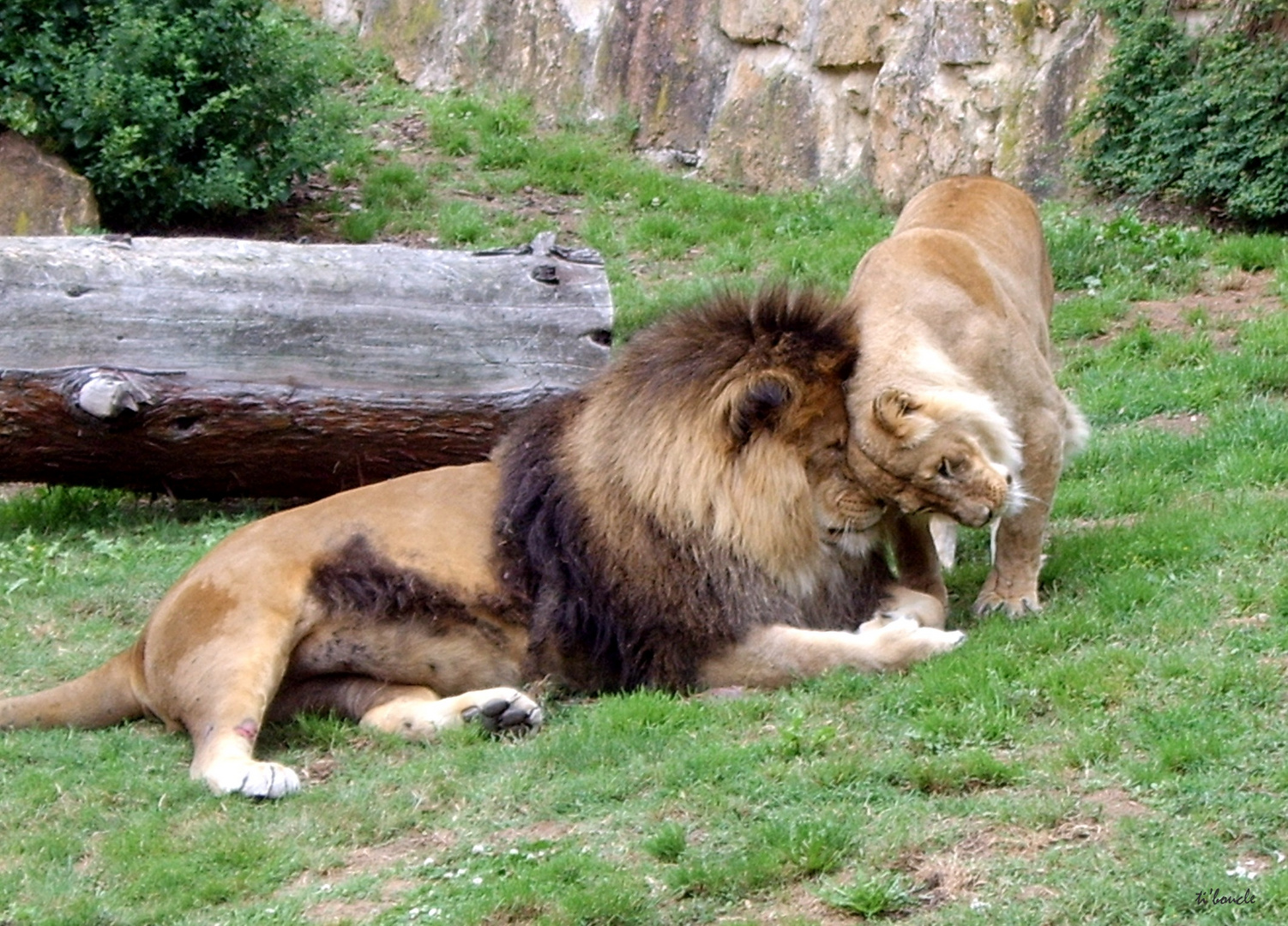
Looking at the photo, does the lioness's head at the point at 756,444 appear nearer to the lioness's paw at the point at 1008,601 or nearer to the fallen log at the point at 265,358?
the lioness's paw at the point at 1008,601

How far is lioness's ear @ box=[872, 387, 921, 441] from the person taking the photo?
559cm

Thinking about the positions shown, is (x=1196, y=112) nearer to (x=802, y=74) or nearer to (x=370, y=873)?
(x=802, y=74)

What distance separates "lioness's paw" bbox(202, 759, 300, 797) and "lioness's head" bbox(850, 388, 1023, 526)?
81.9 inches

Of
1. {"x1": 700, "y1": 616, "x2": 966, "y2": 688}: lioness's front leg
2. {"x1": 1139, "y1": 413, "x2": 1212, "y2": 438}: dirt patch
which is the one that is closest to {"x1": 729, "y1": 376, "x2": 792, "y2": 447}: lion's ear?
{"x1": 700, "y1": 616, "x2": 966, "y2": 688}: lioness's front leg

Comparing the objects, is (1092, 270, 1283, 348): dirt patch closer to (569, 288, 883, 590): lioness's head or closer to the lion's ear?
(569, 288, 883, 590): lioness's head

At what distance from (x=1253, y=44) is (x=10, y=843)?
30.1 feet

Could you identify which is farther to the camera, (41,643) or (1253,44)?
(1253,44)

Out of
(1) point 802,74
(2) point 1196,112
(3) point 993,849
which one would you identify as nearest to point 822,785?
(3) point 993,849

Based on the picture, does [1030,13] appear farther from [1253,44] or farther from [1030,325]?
[1030,325]

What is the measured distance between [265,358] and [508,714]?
3.20 meters

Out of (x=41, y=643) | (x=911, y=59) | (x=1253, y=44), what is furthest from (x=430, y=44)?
(x=41, y=643)

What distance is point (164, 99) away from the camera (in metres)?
12.0

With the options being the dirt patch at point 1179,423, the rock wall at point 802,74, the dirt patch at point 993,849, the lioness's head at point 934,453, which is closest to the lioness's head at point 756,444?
the lioness's head at point 934,453

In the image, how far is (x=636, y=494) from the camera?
598 centimetres
